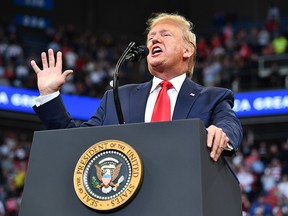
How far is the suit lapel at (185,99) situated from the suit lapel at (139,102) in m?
0.15

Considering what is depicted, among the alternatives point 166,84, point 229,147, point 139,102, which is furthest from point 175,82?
point 229,147

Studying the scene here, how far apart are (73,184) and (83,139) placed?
0.17 m

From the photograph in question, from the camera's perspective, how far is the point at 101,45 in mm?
20016

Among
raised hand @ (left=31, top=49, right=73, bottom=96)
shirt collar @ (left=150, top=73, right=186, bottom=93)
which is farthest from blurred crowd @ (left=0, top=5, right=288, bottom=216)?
raised hand @ (left=31, top=49, right=73, bottom=96)

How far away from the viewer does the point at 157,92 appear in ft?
9.48

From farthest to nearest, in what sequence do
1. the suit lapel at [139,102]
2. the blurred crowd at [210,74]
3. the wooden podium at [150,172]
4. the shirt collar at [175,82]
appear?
the blurred crowd at [210,74]
the shirt collar at [175,82]
the suit lapel at [139,102]
the wooden podium at [150,172]

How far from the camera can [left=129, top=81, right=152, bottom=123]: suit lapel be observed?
2781 mm

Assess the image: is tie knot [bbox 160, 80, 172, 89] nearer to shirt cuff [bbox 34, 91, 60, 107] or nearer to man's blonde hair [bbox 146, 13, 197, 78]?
man's blonde hair [bbox 146, 13, 197, 78]

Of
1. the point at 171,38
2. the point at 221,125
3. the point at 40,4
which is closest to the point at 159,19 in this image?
the point at 171,38

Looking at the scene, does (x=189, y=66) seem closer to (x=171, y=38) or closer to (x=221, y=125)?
(x=171, y=38)

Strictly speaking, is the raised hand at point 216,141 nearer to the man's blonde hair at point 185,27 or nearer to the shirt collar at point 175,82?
the shirt collar at point 175,82

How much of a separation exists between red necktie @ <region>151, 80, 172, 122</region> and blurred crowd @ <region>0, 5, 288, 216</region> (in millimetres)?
7497

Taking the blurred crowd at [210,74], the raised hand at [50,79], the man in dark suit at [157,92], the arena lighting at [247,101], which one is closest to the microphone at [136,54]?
the man in dark suit at [157,92]

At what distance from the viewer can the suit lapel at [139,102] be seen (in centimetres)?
278
